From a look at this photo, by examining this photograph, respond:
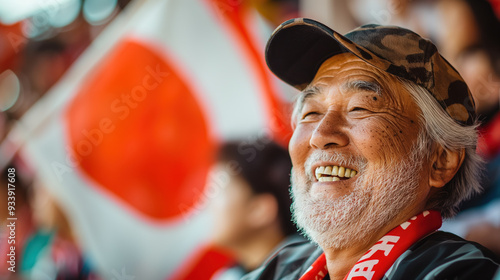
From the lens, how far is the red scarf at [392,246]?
4.14 ft

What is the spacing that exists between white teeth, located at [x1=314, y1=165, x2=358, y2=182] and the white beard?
23 millimetres

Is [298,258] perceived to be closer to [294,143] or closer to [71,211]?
[294,143]

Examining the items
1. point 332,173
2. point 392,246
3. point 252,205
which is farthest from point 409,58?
point 252,205

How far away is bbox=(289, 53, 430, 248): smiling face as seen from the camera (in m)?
1.38

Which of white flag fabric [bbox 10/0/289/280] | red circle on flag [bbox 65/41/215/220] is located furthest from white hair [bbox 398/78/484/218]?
A: red circle on flag [bbox 65/41/215/220]

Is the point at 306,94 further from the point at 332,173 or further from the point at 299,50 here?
the point at 332,173

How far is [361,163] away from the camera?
4.57 ft

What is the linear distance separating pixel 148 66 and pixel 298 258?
6.36 ft

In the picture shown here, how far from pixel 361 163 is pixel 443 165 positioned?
25cm

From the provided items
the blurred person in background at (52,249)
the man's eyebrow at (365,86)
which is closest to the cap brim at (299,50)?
the man's eyebrow at (365,86)

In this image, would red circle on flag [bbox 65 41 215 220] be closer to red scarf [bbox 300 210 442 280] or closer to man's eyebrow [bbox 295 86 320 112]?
man's eyebrow [bbox 295 86 320 112]

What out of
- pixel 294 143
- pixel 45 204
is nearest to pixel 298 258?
pixel 294 143

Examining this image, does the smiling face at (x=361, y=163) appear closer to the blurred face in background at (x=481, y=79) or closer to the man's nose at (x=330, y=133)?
the man's nose at (x=330, y=133)

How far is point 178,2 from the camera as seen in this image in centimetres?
321
